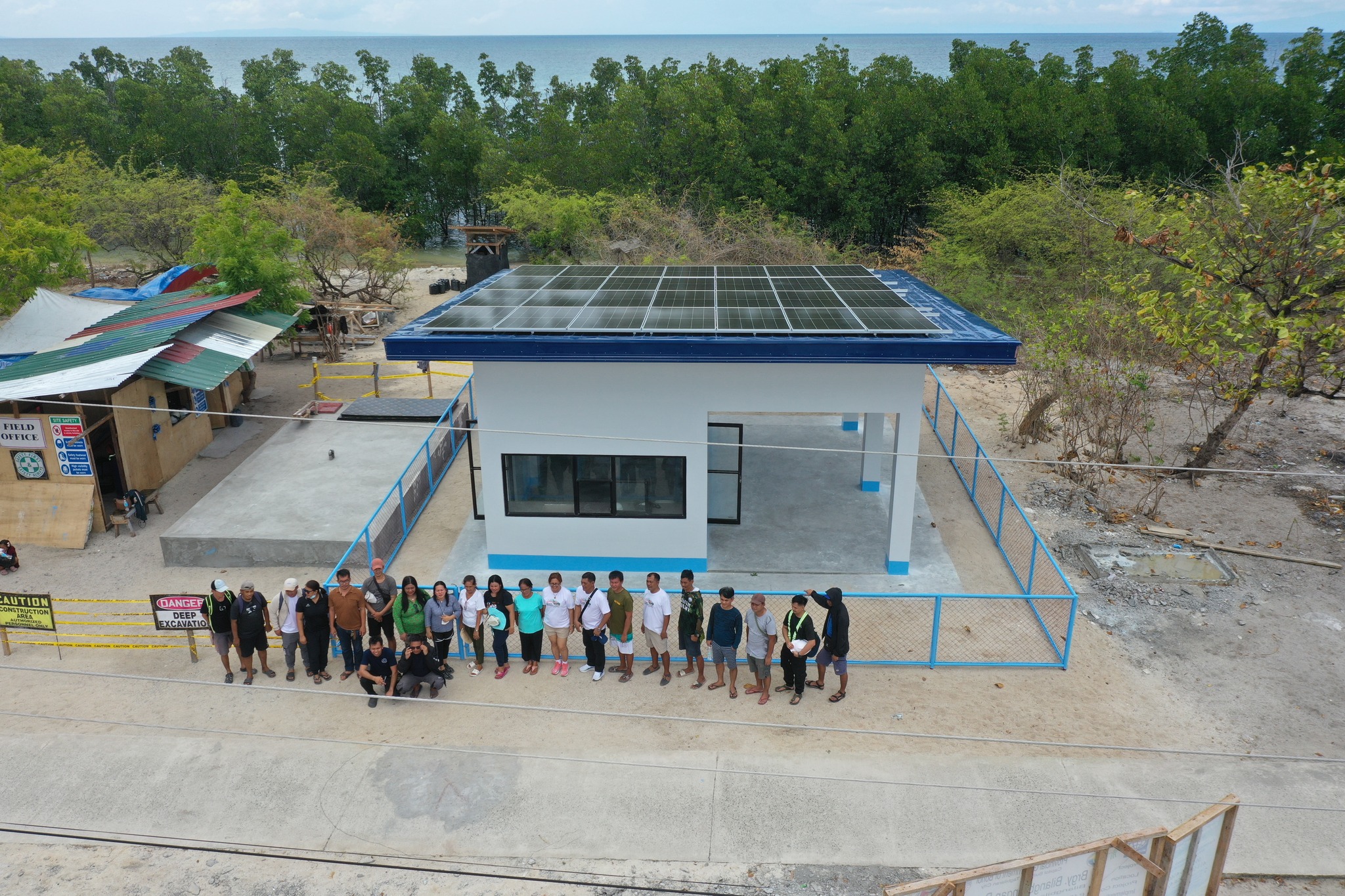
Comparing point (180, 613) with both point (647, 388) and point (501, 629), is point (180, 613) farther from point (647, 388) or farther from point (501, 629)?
point (647, 388)

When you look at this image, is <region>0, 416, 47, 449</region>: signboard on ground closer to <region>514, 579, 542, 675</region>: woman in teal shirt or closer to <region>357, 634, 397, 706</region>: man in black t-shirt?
<region>357, 634, 397, 706</region>: man in black t-shirt

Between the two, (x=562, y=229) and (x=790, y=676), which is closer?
(x=790, y=676)

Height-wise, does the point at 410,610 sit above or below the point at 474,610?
above

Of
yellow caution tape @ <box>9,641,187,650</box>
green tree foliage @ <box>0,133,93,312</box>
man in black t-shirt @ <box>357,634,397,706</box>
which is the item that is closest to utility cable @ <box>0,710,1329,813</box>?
man in black t-shirt @ <box>357,634,397,706</box>

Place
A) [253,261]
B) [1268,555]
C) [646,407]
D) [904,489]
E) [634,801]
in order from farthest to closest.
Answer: [253,261], [1268,555], [904,489], [646,407], [634,801]

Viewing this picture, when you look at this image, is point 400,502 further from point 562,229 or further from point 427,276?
point 427,276

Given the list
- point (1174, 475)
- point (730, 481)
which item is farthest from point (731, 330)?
point (1174, 475)

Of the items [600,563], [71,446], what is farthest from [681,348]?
[71,446]
